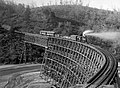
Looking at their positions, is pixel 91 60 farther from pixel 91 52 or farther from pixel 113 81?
pixel 113 81

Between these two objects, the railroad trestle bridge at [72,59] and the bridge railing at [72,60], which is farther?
the bridge railing at [72,60]

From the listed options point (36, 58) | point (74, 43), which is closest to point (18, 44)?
point (36, 58)

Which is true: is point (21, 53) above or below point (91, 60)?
below

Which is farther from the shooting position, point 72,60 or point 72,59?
point 72,59

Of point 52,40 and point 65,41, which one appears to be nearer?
point 65,41

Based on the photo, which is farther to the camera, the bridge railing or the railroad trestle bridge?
the bridge railing

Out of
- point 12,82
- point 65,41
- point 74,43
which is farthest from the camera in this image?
point 12,82

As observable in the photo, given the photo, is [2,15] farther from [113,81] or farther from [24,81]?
[113,81]

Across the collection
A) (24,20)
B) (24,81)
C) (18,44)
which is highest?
(24,20)

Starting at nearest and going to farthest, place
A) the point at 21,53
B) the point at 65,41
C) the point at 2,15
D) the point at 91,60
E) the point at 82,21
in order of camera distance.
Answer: the point at 91,60 → the point at 65,41 → the point at 21,53 → the point at 2,15 → the point at 82,21
